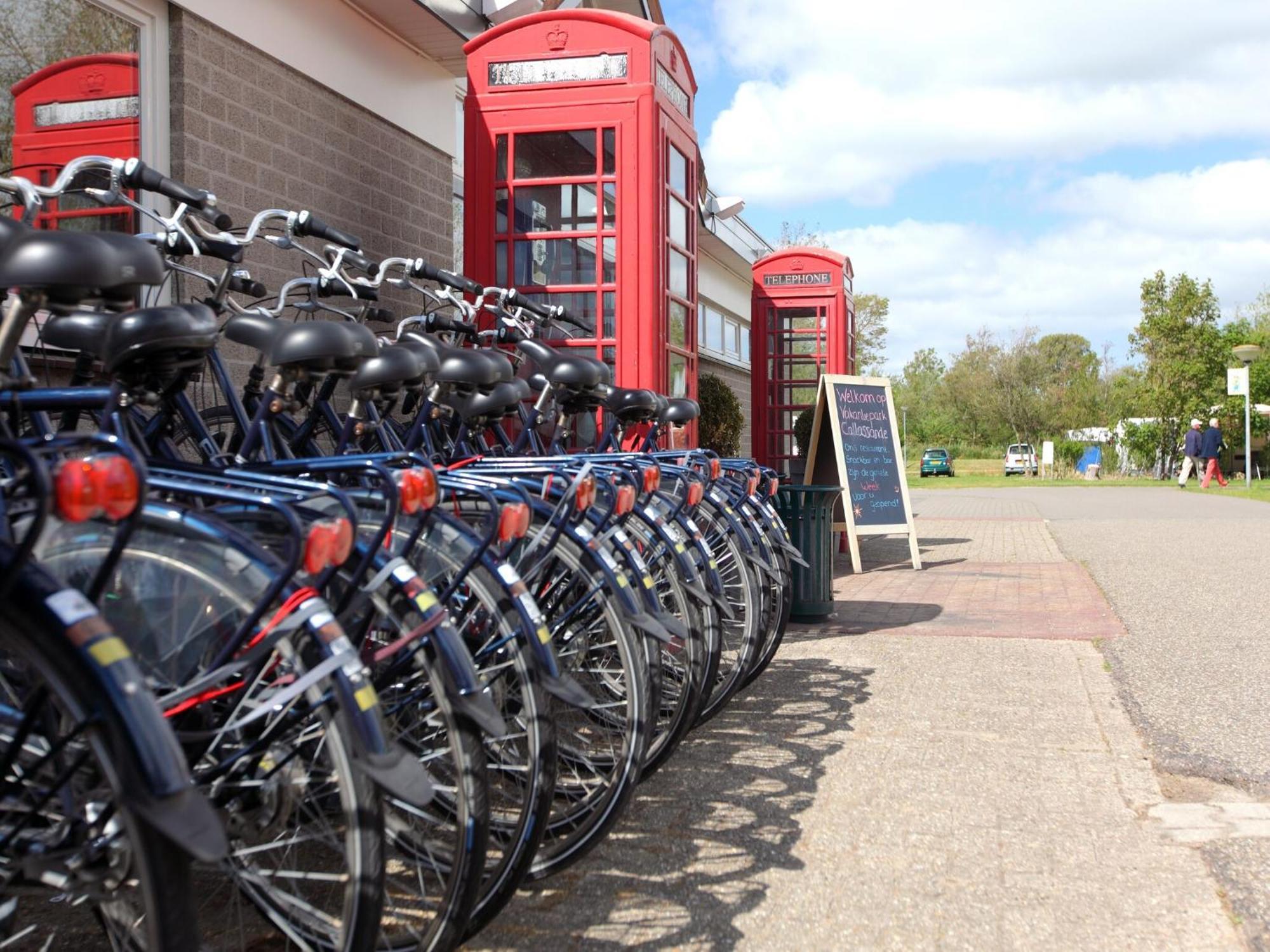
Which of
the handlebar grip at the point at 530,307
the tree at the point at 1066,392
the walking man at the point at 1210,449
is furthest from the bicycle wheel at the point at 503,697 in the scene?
the tree at the point at 1066,392

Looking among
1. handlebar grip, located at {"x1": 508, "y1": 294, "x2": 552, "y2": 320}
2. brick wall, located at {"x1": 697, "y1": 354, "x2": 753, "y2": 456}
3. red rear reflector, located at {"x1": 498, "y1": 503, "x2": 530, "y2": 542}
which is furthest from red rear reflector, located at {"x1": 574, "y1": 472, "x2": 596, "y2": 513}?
brick wall, located at {"x1": 697, "y1": 354, "x2": 753, "y2": 456}

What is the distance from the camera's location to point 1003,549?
12.5 m

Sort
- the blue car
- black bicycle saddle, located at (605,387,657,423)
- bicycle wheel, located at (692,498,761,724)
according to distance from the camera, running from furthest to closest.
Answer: the blue car < black bicycle saddle, located at (605,387,657,423) < bicycle wheel, located at (692,498,761,724)

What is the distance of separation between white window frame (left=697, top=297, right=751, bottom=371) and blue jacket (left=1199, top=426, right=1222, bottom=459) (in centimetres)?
1387

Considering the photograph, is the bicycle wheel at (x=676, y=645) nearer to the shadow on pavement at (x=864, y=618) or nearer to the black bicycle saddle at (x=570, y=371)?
the black bicycle saddle at (x=570, y=371)

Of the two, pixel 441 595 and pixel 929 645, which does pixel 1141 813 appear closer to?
pixel 441 595

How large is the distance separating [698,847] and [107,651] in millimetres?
2135

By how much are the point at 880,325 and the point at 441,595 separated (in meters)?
50.8

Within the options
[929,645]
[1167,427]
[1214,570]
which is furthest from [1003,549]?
[1167,427]

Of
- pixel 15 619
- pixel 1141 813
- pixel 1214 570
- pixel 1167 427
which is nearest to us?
pixel 15 619

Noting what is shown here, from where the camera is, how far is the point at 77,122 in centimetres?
548

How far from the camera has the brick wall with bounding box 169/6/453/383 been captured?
597cm

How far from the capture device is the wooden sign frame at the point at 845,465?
9.79m

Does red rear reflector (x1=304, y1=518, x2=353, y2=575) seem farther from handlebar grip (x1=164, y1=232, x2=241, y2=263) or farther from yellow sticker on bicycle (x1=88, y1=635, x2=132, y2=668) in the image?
handlebar grip (x1=164, y1=232, x2=241, y2=263)
